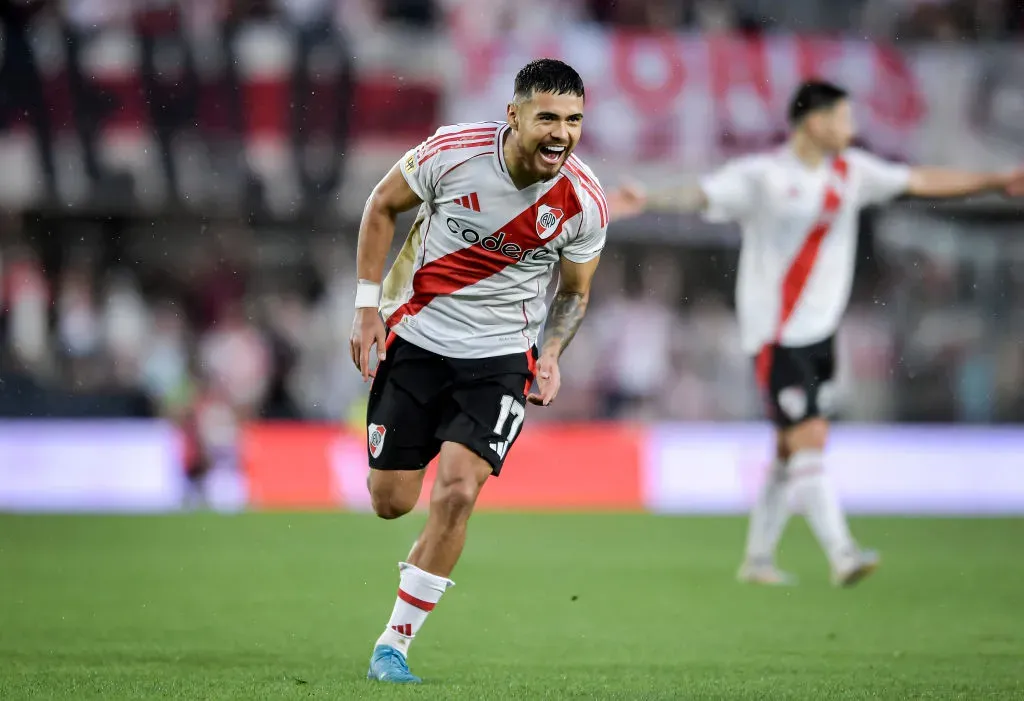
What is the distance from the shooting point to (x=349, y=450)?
1562cm

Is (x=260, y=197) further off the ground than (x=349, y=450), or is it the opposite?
(x=260, y=197)

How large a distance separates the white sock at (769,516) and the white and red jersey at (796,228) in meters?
0.78

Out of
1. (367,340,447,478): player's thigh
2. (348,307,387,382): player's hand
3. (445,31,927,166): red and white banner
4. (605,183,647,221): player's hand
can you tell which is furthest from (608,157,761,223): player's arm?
(445,31,927,166): red and white banner

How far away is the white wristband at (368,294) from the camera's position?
579cm

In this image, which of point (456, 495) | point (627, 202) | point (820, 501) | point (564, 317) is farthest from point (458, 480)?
point (820, 501)

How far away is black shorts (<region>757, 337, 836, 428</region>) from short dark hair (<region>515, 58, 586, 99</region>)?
13.2ft

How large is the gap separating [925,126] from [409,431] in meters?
13.5

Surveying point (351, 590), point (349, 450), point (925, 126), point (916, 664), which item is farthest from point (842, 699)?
point (925, 126)

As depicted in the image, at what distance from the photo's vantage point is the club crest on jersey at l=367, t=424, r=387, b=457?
606 cm

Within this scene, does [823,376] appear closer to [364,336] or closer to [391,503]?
[391,503]

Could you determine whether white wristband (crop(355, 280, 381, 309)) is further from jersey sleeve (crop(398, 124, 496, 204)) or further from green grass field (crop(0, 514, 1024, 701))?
green grass field (crop(0, 514, 1024, 701))

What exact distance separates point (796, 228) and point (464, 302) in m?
3.83

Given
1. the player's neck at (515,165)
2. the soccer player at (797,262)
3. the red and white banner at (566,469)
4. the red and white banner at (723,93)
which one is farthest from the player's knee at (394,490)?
the red and white banner at (723,93)

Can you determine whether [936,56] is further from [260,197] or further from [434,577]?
[434,577]
